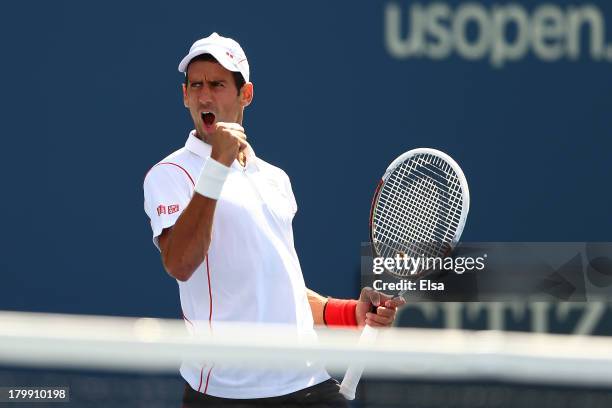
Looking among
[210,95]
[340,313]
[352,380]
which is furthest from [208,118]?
[352,380]

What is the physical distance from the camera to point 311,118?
5.00 m

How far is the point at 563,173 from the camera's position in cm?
517

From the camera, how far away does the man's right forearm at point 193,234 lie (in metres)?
2.89

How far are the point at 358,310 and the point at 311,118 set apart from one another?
1.63 m

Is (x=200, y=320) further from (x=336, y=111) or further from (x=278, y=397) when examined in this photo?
(x=336, y=111)

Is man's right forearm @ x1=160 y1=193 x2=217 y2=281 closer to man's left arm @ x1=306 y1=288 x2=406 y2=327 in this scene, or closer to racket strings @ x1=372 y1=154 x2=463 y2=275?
man's left arm @ x1=306 y1=288 x2=406 y2=327

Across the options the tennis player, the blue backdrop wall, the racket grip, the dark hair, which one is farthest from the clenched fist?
the blue backdrop wall

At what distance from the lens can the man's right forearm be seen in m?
2.89

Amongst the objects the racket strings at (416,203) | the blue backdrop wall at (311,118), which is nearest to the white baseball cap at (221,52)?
the racket strings at (416,203)

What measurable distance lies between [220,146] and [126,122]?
6.39 ft

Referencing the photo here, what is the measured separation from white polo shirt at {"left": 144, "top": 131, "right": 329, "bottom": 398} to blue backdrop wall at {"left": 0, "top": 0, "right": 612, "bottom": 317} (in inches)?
67.4

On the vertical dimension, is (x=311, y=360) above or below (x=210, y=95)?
below

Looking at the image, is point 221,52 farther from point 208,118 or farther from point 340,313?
point 340,313

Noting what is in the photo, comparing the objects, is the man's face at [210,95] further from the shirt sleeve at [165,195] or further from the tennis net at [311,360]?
the tennis net at [311,360]
